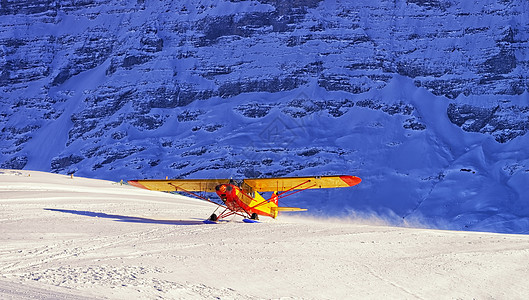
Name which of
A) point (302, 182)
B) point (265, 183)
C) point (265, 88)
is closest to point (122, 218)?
point (265, 183)

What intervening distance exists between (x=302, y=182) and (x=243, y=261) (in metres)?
9.96

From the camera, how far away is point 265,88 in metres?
79.8

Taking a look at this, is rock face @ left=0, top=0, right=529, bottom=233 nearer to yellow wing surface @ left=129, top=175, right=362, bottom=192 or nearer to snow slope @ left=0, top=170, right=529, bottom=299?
yellow wing surface @ left=129, top=175, right=362, bottom=192

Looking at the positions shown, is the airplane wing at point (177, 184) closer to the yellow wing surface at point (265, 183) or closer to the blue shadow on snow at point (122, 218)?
the yellow wing surface at point (265, 183)

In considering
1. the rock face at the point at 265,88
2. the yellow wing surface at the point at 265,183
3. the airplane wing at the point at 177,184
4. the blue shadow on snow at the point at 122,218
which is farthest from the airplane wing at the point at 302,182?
the rock face at the point at 265,88

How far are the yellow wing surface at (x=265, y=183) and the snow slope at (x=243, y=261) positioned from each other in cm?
376

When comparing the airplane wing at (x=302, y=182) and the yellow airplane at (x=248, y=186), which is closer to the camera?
the yellow airplane at (x=248, y=186)

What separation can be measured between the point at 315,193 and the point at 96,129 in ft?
112

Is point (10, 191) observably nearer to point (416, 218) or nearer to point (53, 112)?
point (416, 218)

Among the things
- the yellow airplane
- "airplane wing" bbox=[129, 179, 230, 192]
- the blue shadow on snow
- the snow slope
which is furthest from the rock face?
the snow slope

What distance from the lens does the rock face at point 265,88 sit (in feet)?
227

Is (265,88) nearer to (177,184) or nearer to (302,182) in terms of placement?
→ (177,184)

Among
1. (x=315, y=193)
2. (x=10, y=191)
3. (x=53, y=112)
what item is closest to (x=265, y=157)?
(x=315, y=193)

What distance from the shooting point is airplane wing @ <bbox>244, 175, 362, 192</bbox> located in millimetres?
19312
